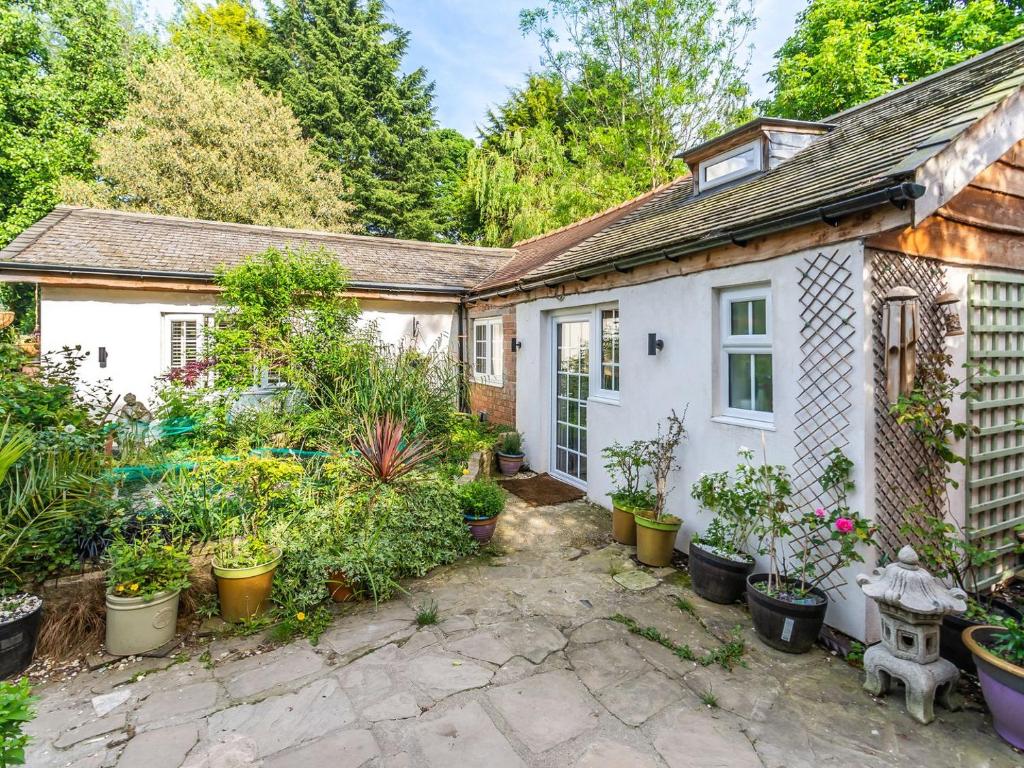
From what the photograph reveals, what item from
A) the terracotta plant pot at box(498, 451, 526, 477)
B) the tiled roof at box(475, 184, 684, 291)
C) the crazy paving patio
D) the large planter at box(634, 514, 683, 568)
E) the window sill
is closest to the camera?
the crazy paving patio

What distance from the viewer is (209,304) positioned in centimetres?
899

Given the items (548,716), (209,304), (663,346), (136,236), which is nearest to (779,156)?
(663,346)

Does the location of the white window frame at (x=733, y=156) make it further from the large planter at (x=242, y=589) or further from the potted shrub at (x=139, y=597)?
the potted shrub at (x=139, y=597)

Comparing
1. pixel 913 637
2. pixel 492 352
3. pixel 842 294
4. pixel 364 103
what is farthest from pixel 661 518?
pixel 364 103

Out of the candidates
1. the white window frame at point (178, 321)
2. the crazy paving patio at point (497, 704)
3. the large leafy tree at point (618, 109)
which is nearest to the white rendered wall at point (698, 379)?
the crazy paving patio at point (497, 704)

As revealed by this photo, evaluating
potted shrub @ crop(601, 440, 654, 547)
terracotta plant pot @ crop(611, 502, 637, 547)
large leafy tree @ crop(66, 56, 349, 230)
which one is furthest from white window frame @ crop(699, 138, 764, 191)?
large leafy tree @ crop(66, 56, 349, 230)

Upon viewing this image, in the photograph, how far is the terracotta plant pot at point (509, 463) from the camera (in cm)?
859

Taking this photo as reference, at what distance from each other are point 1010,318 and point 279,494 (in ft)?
22.3

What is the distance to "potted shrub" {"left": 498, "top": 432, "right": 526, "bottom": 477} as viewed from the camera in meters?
8.60

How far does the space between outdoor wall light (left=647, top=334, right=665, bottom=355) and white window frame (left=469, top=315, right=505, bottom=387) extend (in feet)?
13.3

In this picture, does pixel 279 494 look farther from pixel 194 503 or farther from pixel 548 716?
pixel 548 716

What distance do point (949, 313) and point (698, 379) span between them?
204 centimetres

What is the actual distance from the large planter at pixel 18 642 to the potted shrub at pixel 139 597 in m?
0.41

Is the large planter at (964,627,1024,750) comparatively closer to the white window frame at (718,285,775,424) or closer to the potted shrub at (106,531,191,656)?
the white window frame at (718,285,775,424)
